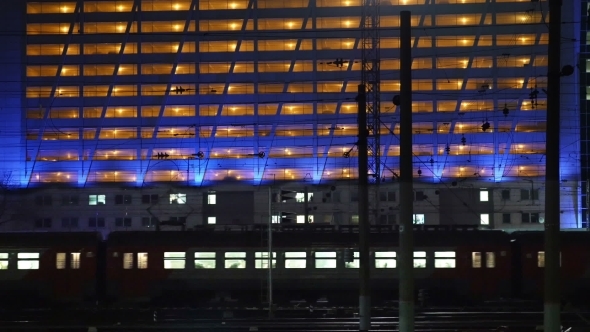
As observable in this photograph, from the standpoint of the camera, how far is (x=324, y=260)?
2858 cm

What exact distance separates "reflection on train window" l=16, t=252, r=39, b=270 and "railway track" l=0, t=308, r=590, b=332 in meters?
1.95

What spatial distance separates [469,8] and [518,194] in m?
13.9

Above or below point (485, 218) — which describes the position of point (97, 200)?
above

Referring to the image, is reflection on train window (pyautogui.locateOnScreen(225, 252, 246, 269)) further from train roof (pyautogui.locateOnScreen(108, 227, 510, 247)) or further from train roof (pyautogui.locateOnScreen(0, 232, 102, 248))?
train roof (pyautogui.locateOnScreen(0, 232, 102, 248))

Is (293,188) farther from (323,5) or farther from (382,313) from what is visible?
(382,313)

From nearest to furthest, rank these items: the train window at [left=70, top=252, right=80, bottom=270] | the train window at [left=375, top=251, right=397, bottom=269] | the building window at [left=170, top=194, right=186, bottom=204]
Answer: the train window at [left=375, top=251, right=397, bottom=269]
the train window at [left=70, top=252, right=80, bottom=270]
the building window at [left=170, top=194, right=186, bottom=204]

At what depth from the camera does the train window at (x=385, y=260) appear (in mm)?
28609

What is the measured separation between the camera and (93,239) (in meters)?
29.2

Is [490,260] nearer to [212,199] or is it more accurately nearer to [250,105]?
[212,199]

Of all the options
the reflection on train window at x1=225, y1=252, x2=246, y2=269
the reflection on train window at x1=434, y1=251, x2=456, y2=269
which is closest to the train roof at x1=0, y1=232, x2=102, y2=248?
the reflection on train window at x1=225, y1=252, x2=246, y2=269

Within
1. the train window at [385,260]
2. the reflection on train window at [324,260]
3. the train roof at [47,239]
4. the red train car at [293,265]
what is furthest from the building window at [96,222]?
the train window at [385,260]

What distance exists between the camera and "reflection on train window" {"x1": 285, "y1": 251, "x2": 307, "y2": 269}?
2861 cm

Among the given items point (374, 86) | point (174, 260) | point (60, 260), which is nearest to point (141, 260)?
point (174, 260)

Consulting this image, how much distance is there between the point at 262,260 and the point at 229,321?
469 cm
